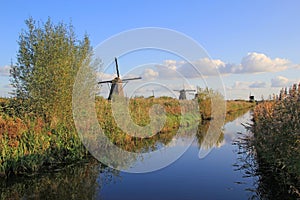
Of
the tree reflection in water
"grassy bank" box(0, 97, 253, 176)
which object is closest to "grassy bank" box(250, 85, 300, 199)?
the tree reflection in water

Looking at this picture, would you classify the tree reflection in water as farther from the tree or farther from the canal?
the tree

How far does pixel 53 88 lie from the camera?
15250 millimetres

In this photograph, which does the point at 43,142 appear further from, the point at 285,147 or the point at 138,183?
the point at 285,147

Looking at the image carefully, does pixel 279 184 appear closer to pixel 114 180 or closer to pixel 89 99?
pixel 114 180

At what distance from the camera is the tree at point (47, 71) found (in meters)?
14.9

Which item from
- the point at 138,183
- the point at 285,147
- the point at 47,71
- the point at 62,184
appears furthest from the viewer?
the point at 47,71

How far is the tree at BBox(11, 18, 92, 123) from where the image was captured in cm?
1491

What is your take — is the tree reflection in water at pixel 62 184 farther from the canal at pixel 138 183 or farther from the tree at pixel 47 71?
the tree at pixel 47 71

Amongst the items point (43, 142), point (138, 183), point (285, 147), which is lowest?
point (138, 183)

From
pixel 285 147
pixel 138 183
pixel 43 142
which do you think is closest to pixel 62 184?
pixel 138 183

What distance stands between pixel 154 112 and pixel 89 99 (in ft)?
25.4

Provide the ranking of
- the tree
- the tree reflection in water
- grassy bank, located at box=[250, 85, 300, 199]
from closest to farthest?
grassy bank, located at box=[250, 85, 300, 199]
the tree reflection in water
the tree

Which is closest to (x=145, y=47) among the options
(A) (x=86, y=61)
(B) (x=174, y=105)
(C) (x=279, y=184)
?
(C) (x=279, y=184)

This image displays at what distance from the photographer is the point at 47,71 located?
15492 millimetres
